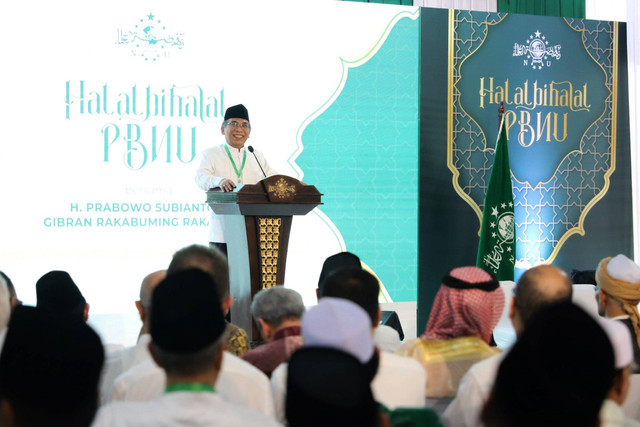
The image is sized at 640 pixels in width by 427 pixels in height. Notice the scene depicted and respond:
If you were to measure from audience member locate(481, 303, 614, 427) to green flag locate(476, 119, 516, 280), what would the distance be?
538 cm

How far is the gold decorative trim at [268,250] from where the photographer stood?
13.9 feet

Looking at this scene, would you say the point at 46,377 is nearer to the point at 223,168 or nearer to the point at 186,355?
the point at 186,355

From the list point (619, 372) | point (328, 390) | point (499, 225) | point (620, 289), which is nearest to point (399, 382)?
point (619, 372)

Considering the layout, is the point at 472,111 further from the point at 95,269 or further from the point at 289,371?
the point at 289,371

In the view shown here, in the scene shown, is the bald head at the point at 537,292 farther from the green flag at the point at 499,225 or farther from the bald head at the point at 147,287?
the green flag at the point at 499,225

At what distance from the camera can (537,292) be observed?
2.18 meters

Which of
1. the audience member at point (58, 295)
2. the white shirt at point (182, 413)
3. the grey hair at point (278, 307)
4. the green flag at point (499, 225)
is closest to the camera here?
the white shirt at point (182, 413)

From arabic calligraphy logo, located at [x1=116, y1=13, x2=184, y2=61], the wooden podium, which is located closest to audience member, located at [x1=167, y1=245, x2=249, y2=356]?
the wooden podium

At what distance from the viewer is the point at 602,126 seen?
7.17 m

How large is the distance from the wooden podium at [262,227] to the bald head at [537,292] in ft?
7.19

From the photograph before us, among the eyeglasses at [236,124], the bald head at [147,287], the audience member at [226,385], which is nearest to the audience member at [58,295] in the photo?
the bald head at [147,287]

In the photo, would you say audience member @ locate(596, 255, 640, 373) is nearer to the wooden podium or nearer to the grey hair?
the grey hair

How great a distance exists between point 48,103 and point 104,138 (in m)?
0.53

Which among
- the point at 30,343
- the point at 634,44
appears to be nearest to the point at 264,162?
the point at 30,343
